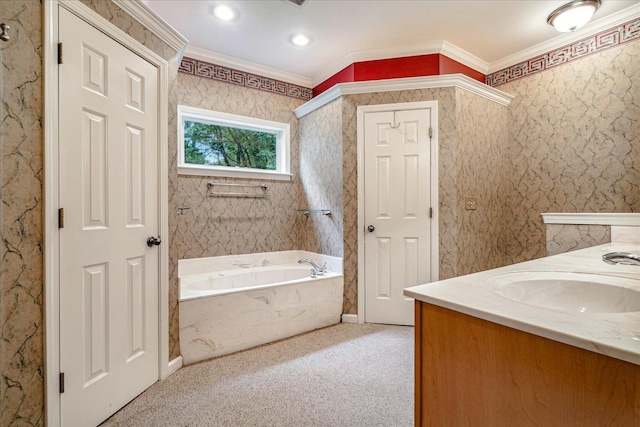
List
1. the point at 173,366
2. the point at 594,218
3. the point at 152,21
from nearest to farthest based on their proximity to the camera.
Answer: the point at 152,21 < the point at 173,366 < the point at 594,218

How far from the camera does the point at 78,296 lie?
4.89 ft

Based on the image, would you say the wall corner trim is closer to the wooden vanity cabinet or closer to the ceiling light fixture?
the wooden vanity cabinet

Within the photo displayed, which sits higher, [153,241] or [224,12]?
[224,12]

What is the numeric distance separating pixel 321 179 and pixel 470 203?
1487 millimetres

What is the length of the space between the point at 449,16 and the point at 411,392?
2.81 metres

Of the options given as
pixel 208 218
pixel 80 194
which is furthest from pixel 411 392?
pixel 208 218

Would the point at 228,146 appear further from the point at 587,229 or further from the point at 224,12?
the point at 587,229

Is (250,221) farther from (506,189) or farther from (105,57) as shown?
(506,189)

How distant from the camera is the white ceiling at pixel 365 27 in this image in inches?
95.0

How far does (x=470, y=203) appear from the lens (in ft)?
9.77

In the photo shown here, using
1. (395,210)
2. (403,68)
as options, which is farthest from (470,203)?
(403,68)

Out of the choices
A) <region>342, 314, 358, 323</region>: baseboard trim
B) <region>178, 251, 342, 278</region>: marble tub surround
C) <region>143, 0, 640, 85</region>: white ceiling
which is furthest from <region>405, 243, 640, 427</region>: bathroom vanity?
<region>143, 0, 640, 85</region>: white ceiling

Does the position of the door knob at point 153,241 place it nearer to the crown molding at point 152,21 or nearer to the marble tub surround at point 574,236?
the crown molding at point 152,21

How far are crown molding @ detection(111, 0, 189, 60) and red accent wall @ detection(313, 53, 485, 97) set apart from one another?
1.68 metres
